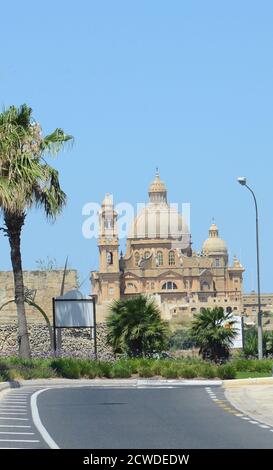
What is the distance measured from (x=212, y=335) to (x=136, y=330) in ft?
15.9

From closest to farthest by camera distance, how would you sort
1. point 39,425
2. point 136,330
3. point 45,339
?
point 39,425
point 136,330
point 45,339

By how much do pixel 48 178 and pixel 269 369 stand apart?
9.05 meters

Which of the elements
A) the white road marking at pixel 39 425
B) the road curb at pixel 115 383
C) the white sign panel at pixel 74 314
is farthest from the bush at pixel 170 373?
the white road marking at pixel 39 425

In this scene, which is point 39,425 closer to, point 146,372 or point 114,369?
point 114,369

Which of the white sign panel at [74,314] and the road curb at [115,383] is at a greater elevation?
the white sign panel at [74,314]

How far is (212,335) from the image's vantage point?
50750 mm

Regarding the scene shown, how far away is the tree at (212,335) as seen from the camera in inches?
2002

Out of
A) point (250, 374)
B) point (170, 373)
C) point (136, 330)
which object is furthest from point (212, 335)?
point (170, 373)

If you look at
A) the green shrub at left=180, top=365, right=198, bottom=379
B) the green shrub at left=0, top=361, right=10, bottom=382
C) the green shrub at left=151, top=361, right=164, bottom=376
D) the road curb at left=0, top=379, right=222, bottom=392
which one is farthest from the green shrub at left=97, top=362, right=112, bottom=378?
the green shrub at left=0, top=361, right=10, bottom=382

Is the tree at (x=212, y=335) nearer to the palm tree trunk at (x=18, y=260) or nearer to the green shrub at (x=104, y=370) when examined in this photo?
the palm tree trunk at (x=18, y=260)

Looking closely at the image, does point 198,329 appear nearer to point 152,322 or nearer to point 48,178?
point 152,322

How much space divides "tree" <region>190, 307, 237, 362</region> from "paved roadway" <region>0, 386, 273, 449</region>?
2093 cm

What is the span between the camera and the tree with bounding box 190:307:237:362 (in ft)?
167

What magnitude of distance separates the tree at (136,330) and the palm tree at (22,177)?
7548mm
